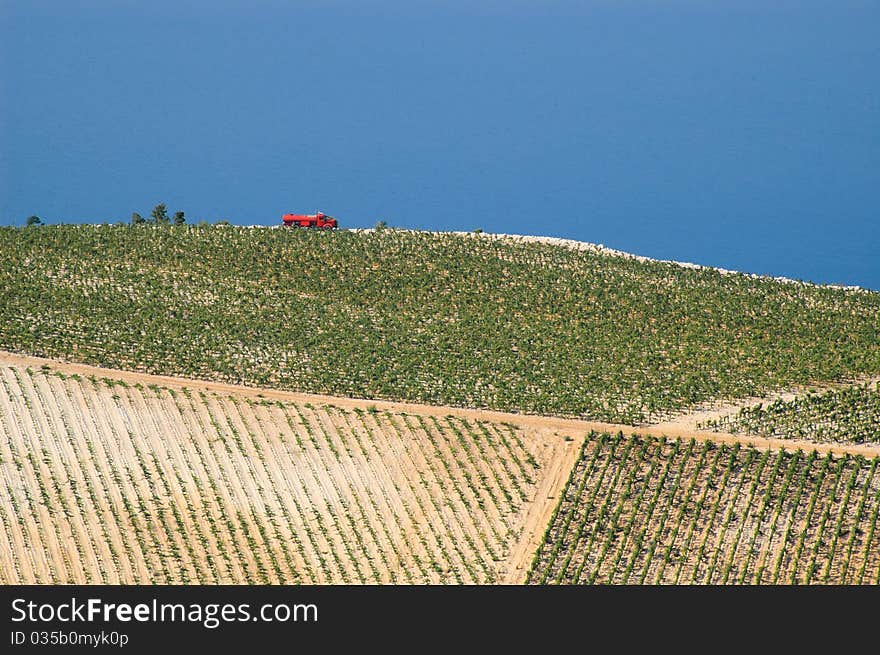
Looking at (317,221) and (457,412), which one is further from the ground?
(317,221)

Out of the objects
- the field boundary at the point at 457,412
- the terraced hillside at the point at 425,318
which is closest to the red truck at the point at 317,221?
the terraced hillside at the point at 425,318

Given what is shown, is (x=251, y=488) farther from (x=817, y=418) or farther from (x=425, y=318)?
(x=425, y=318)

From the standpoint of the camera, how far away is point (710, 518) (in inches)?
1729

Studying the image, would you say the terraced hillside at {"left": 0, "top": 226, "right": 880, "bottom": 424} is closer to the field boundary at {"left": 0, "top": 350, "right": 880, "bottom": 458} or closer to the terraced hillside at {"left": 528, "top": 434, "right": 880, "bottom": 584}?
the field boundary at {"left": 0, "top": 350, "right": 880, "bottom": 458}

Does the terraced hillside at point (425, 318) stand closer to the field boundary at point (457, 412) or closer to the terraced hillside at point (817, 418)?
the field boundary at point (457, 412)

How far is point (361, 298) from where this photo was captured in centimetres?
6450

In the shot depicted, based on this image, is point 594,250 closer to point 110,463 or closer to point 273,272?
point 273,272

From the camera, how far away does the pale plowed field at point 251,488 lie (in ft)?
139

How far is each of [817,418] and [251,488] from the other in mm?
17162

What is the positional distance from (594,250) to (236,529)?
3390 cm

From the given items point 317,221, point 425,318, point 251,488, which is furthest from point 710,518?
point 317,221

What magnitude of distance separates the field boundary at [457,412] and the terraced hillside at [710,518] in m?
0.70

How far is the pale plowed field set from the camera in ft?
139
